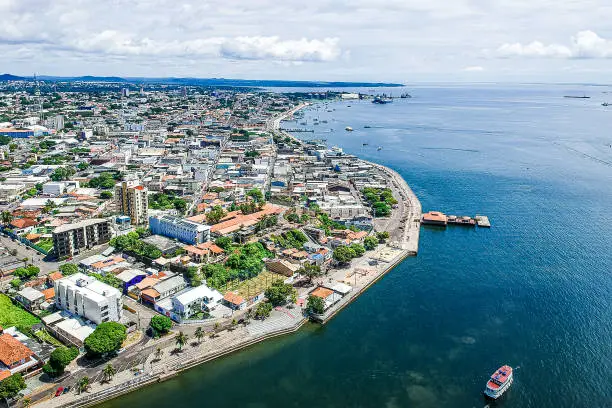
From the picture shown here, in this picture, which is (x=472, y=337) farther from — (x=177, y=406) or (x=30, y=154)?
(x=30, y=154)

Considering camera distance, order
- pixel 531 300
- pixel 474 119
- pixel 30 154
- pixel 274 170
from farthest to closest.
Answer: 1. pixel 474 119
2. pixel 30 154
3. pixel 274 170
4. pixel 531 300

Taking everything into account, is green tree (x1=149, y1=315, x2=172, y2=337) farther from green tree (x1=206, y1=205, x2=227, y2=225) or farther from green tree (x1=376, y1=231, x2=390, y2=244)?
green tree (x1=376, y1=231, x2=390, y2=244)

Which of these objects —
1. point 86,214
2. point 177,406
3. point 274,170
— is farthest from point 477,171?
point 177,406

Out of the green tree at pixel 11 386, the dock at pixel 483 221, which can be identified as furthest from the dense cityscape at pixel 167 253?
the dock at pixel 483 221

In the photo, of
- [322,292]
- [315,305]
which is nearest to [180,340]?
[315,305]

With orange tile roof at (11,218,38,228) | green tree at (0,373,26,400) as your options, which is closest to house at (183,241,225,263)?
green tree at (0,373,26,400)
